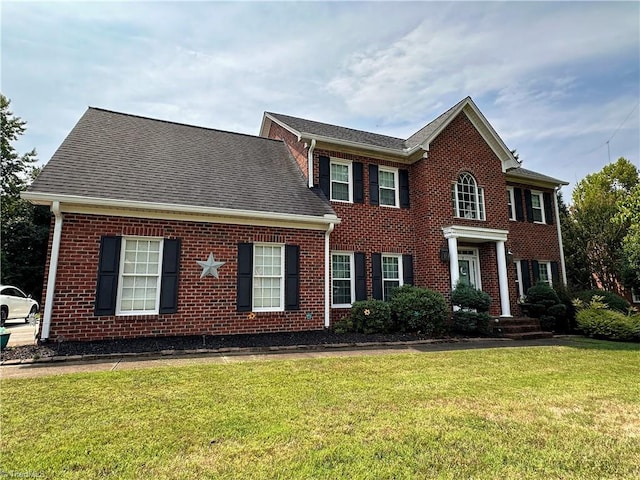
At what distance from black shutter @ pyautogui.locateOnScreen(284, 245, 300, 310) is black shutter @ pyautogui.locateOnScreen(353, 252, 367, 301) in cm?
223

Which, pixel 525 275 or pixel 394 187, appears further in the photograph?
pixel 525 275

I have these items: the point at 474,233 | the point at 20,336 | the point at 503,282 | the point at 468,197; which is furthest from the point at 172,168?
the point at 503,282

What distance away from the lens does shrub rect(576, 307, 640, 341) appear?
413 inches

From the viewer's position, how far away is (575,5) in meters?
8.65

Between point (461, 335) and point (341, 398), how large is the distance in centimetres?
743

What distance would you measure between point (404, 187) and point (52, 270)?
35.1 ft

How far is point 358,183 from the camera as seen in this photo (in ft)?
38.7

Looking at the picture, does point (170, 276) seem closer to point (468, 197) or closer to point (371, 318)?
point (371, 318)

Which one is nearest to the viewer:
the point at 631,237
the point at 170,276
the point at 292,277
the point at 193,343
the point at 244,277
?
the point at 193,343

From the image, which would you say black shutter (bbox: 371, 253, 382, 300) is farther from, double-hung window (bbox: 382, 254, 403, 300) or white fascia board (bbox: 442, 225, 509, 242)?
white fascia board (bbox: 442, 225, 509, 242)

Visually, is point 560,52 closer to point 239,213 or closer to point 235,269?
point 239,213

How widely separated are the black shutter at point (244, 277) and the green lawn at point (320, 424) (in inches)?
129

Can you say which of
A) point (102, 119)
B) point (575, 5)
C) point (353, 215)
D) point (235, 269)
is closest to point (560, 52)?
point (575, 5)

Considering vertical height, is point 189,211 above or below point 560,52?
below
